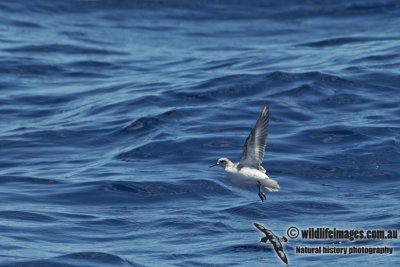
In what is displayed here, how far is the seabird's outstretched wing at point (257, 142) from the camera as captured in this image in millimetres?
11680

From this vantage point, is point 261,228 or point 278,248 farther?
point 261,228

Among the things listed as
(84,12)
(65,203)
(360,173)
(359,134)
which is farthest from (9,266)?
(84,12)

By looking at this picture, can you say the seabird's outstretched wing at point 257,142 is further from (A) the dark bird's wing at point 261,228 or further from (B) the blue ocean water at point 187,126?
(A) the dark bird's wing at point 261,228

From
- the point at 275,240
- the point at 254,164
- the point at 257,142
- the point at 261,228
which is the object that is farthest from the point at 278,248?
the point at 257,142

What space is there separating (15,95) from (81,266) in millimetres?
11599

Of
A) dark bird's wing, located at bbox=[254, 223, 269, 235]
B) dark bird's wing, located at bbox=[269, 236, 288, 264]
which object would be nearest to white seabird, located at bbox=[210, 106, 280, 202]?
dark bird's wing, located at bbox=[269, 236, 288, 264]

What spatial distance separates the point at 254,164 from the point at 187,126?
7695 mm

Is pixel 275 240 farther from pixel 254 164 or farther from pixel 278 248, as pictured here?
pixel 254 164

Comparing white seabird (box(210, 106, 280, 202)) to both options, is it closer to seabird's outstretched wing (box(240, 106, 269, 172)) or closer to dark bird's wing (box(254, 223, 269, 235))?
seabird's outstretched wing (box(240, 106, 269, 172))

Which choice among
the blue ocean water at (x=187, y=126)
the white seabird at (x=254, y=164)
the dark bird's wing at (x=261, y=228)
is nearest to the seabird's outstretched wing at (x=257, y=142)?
the white seabird at (x=254, y=164)

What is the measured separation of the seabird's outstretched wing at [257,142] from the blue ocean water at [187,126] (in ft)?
5.99

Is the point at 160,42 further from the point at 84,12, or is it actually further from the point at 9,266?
the point at 9,266

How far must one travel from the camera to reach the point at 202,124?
19.8 m

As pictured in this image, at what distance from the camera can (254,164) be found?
12195 millimetres
